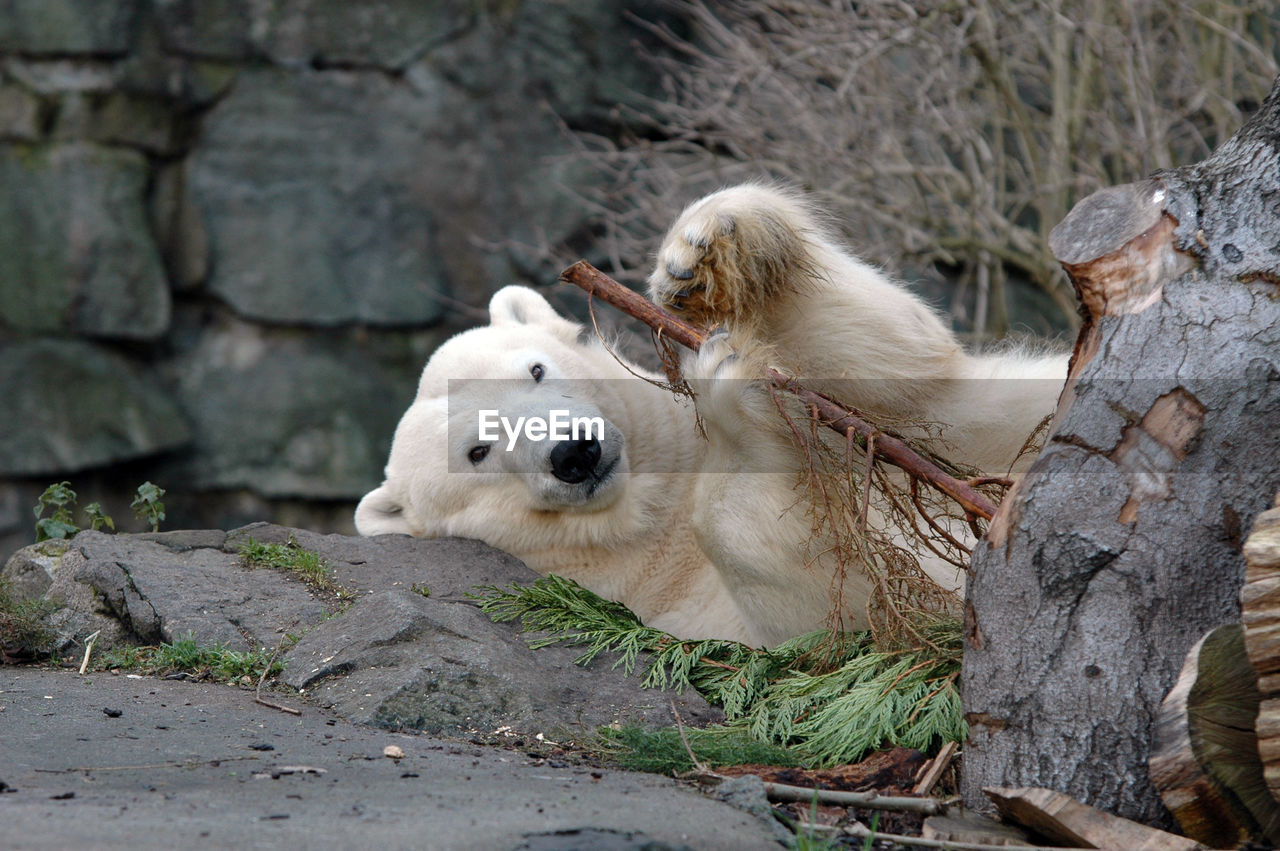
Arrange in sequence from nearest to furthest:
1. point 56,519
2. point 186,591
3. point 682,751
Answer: point 682,751
point 186,591
point 56,519

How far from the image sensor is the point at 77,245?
389 inches

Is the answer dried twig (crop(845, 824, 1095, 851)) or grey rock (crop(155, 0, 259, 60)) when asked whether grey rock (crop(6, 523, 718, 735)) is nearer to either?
dried twig (crop(845, 824, 1095, 851))

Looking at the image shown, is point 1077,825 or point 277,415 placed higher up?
point 1077,825

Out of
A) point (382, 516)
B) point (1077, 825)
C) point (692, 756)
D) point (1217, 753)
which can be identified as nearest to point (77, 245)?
point (382, 516)

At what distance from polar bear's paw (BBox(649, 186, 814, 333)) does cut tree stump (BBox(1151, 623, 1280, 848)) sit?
151cm

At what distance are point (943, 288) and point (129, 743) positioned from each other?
28.9 ft

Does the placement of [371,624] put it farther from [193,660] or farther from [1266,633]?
[1266,633]

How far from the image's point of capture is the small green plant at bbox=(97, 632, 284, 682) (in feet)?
10.6

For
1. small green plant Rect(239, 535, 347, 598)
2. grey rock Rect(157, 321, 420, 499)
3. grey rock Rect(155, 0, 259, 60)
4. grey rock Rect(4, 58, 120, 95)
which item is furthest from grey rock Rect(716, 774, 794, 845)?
grey rock Rect(4, 58, 120, 95)

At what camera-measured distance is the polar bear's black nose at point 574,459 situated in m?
3.76

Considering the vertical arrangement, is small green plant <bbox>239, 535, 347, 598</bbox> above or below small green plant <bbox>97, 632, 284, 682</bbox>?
above

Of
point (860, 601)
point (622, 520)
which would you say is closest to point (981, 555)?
point (860, 601)

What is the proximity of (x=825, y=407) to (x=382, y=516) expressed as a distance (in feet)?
7.10

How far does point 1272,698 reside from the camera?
6.11 ft
